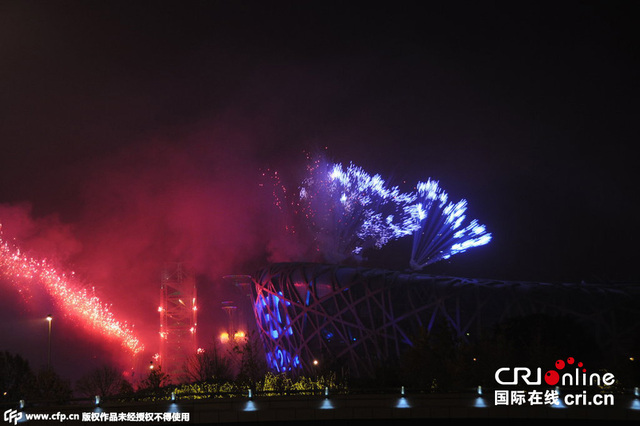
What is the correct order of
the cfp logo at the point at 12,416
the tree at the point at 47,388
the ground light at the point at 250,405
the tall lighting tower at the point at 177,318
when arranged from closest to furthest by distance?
the cfp logo at the point at 12,416 < the ground light at the point at 250,405 < the tree at the point at 47,388 < the tall lighting tower at the point at 177,318

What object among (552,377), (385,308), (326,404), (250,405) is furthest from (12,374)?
(552,377)

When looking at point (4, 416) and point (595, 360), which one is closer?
point (4, 416)

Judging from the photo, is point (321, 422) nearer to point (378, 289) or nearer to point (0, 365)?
point (0, 365)

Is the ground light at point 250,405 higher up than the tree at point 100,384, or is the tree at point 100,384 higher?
the tree at point 100,384

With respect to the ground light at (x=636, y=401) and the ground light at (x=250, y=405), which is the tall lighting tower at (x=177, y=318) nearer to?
the ground light at (x=250, y=405)

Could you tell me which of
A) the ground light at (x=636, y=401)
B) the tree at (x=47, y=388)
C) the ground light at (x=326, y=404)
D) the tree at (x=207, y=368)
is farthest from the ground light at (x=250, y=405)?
the tree at (x=207, y=368)

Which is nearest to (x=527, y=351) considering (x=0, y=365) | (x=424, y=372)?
(x=424, y=372)

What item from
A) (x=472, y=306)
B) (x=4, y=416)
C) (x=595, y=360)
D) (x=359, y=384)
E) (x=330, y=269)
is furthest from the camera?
(x=330, y=269)
